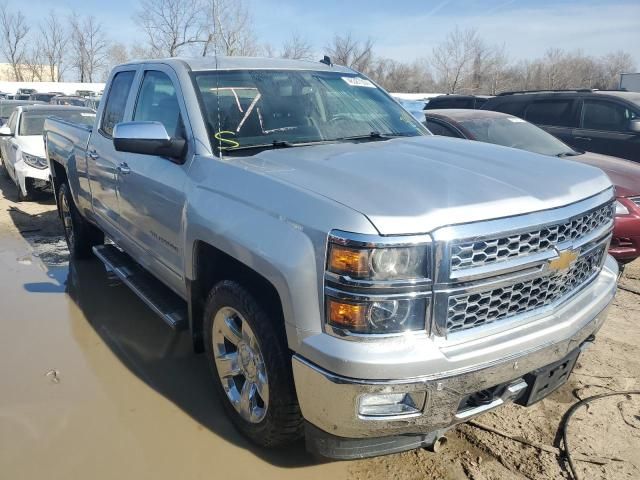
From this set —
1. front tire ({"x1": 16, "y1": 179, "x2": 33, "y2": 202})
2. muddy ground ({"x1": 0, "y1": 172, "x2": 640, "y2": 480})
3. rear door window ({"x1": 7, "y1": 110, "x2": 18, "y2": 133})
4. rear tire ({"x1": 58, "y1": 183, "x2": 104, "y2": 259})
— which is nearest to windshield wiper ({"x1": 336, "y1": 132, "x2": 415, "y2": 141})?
muddy ground ({"x1": 0, "y1": 172, "x2": 640, "y2": 480})

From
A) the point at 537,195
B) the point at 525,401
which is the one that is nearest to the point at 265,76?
the point at 537,195

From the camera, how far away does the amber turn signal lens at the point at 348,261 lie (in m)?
2.01

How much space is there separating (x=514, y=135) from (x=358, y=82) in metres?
3.17

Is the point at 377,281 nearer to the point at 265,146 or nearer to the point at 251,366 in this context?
the point at 251,366

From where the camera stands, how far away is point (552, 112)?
8617 millimetres

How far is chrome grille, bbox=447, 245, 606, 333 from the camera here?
7.04ft

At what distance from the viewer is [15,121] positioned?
1002 centimetres

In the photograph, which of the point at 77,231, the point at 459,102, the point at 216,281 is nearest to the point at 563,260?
the point at 216,281

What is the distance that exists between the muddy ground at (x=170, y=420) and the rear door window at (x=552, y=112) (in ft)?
15.9

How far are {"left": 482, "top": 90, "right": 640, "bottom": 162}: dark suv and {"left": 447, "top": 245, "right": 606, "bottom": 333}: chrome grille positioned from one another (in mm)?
6066

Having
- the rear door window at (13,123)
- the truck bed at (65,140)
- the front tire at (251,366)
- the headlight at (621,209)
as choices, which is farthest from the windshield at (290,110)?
Result: the rear door window at (13,123)

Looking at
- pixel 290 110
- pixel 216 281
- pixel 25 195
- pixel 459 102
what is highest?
pixel 459 102

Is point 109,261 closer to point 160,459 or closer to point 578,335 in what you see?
point 160,459

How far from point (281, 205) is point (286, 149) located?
788 millimetres
